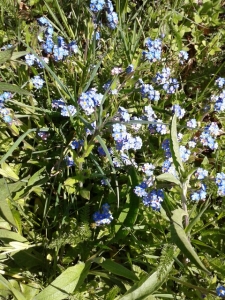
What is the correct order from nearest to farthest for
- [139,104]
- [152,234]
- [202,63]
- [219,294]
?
[219,294] → [152,234] → [139,104] → [202,63]

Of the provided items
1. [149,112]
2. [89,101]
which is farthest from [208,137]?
[89,101]

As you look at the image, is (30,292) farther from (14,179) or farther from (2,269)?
(14,179)

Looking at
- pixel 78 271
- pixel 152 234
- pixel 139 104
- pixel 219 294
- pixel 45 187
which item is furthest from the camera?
pixel 139 104

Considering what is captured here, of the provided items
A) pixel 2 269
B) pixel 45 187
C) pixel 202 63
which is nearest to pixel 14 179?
pixel 45 187

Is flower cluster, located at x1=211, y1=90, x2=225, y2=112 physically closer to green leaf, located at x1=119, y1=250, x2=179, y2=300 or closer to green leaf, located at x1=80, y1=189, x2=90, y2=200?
green leaf, located at x1=80, y1=189, x2=90, y2=200

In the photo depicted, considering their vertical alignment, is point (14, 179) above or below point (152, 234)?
above

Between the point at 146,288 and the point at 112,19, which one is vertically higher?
the point at 112,19

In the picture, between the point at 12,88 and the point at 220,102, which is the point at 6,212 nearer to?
the point at 12,88
